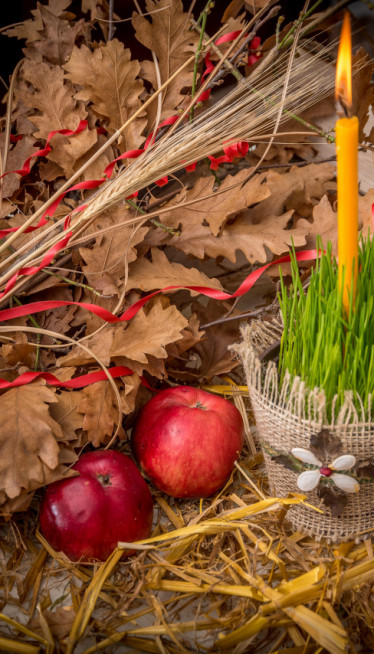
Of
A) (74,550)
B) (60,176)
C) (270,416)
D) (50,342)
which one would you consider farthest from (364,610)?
(60,176)

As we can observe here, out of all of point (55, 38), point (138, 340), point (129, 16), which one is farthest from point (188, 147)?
point (129, 16)

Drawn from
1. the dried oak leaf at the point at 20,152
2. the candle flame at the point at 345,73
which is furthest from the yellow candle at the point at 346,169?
the dried oak leaf at the point at 20,152

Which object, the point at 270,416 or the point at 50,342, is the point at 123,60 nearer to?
the point at 50,342

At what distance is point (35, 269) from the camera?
84 centimetres

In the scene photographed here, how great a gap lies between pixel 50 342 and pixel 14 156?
37 cm

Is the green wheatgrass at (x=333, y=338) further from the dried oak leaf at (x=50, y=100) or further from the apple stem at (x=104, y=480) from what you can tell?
the dried oak leaf at (x=50, y=100)

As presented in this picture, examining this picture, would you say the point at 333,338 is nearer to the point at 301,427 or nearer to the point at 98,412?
the point at 301,427

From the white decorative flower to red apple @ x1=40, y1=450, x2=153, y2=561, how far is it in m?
0.21

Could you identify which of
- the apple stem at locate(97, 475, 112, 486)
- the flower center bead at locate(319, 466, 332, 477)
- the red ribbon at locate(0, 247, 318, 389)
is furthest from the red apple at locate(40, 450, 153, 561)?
the flower center bead at locate(319, 466, 332, 477)

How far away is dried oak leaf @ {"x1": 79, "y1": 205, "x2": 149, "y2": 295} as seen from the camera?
90 cm

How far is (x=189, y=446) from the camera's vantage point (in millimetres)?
801

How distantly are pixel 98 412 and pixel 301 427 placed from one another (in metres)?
0.28

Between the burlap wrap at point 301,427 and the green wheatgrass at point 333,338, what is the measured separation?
22 mm

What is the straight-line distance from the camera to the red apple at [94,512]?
742 mm
